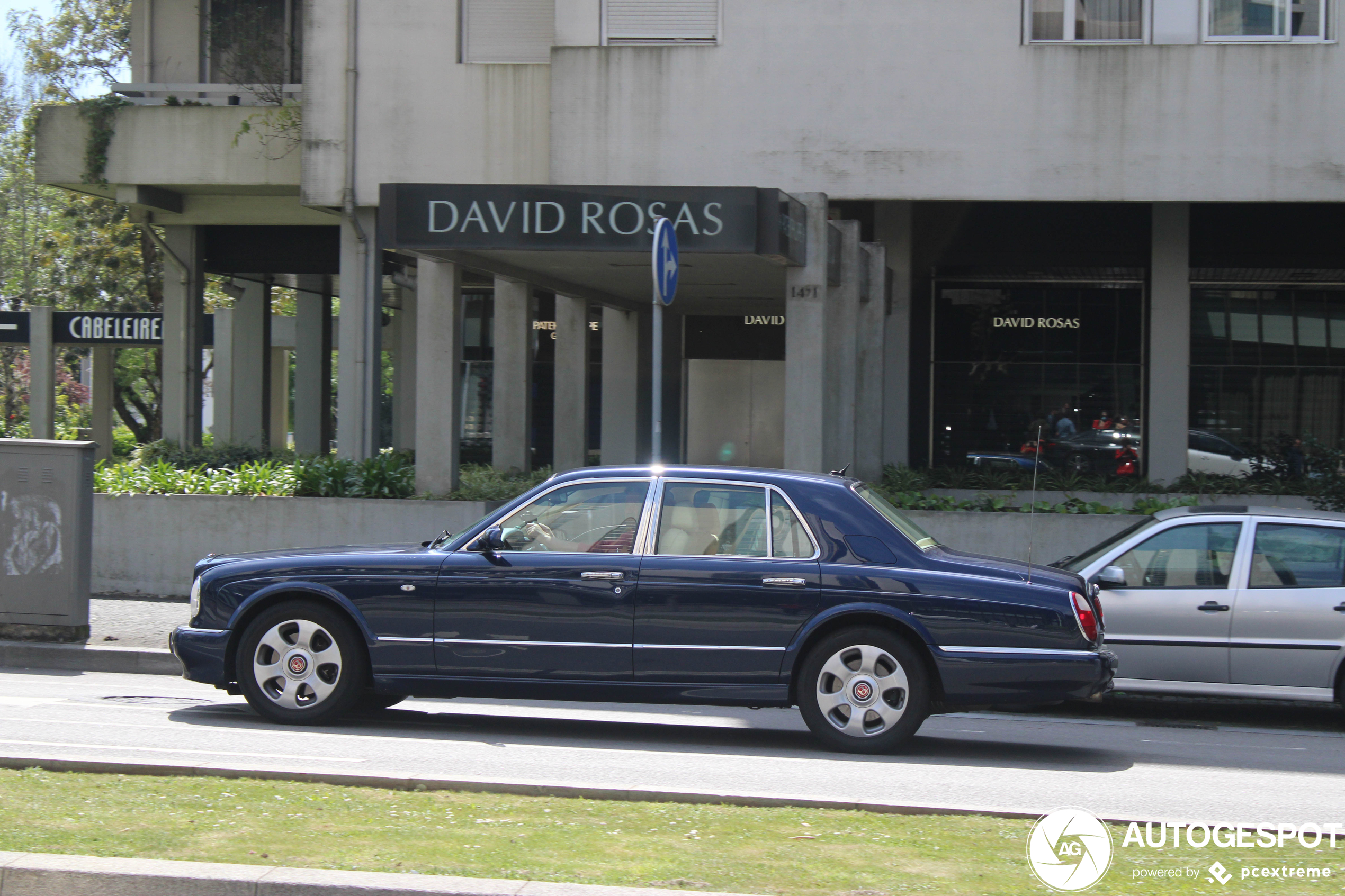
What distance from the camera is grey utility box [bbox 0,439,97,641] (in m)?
11.3

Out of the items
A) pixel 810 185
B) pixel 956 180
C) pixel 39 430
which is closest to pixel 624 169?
pixel 810 185

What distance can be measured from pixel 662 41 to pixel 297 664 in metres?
11.1

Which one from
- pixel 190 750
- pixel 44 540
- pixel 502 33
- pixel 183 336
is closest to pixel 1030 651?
pixel 190 750

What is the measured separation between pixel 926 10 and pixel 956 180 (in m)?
2.04

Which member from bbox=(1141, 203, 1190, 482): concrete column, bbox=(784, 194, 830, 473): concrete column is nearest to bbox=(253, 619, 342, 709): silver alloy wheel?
bbox=(784, 194, 830, 473): concrete column

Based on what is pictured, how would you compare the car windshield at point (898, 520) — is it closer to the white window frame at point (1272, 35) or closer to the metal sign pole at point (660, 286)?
the metal sign pole at point (660, 286)

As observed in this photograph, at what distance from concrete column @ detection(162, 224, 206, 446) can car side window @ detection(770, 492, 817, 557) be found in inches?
683

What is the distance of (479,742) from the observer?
25.4ft

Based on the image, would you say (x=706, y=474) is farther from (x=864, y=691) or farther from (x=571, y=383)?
(x=571, y=383)

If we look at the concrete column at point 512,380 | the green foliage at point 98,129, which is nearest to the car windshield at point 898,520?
the concrete column at point 512,380

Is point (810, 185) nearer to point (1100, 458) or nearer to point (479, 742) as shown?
point (1100, 458)

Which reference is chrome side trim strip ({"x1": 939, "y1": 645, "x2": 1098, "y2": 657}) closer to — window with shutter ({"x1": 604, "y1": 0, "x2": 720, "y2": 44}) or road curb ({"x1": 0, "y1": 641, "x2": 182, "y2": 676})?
road curb ({"x1": 0, "y1": 641, "x2": 182, "y2": 676})

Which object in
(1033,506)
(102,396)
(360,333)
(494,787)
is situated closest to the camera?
(494,787)

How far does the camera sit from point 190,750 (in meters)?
7.25
